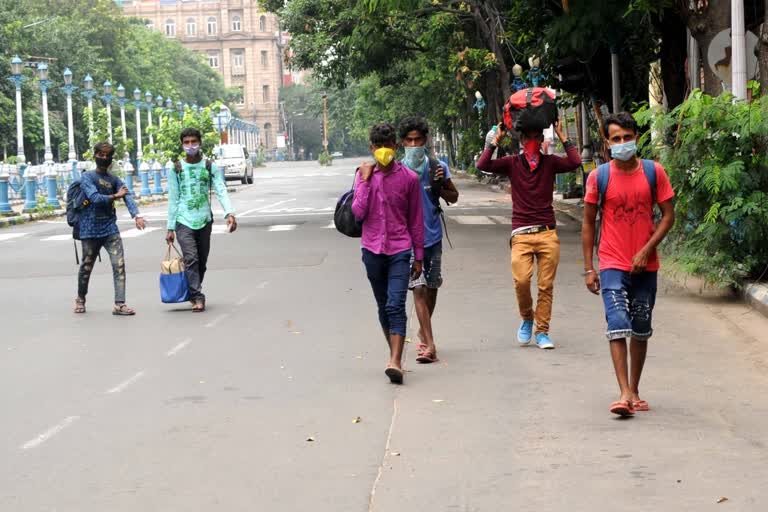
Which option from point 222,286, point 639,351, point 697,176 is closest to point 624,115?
point 639,351

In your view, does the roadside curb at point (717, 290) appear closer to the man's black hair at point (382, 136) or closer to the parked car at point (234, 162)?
the man's black hair at point (382, 136)

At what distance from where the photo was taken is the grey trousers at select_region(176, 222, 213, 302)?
13.2 meters

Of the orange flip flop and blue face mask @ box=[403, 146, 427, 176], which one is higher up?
blue face mask @ box=[403, 146, 427, 176]

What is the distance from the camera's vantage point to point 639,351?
760 cm

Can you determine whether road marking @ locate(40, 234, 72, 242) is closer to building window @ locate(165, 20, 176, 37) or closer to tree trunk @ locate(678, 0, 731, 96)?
tree trunk @ locate(678, 0, 731, 96)

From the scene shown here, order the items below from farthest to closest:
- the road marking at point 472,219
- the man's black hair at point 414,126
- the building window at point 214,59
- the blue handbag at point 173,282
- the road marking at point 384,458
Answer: the building window at point 214,59, the road marking at point 472,219, the blue handbag at point 173,282, the man's black hair at point 414,126, the road marking at point 384,458

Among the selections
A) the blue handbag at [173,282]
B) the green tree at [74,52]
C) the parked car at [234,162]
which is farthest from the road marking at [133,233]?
the green tree at [74,52]

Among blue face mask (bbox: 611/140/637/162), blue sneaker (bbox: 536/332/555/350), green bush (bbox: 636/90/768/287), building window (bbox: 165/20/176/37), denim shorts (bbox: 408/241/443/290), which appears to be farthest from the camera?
building window (bbox: 165/20/176/37)

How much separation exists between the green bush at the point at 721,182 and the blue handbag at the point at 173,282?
15.6 ft

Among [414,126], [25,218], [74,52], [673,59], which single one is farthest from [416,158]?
[74,52]

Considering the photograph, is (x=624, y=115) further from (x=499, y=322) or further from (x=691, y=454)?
(x=499, y=322)

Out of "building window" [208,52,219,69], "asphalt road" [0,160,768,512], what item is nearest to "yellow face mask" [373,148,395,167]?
"asphalt road" [0,160,768,512]

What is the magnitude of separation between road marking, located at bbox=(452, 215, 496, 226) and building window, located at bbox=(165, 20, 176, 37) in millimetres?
149961

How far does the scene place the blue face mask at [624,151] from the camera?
745 centimetres
